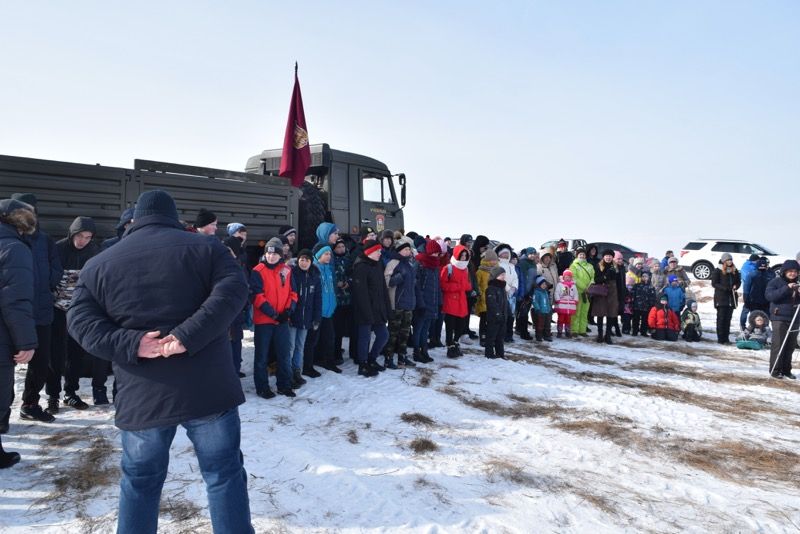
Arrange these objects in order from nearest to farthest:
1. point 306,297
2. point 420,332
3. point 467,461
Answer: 1. point 467,461
2. point 306,297
3. point 420,332

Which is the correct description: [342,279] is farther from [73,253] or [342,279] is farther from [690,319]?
[690,319]

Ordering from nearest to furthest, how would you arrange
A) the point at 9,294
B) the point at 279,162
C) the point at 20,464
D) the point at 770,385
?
1. the point at 9,294
2. the point at 20,464
3. the point at 770,385
4. the point at 279,162

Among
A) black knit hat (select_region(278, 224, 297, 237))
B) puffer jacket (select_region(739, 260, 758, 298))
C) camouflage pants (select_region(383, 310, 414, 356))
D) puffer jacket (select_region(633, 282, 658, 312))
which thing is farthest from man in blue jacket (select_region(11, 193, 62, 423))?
puffer jacket (select_region(739, 260, 758, 298))

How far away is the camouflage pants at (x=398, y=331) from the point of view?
723 centimetres

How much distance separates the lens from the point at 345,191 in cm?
969

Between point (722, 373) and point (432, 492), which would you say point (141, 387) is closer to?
point (432, 492)

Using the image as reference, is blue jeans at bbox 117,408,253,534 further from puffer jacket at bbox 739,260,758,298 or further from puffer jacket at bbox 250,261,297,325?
puffer jacket at bbox 739,260,758,298

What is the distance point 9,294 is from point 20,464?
139 centimetres

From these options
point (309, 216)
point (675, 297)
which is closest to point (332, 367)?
point (309, 216)

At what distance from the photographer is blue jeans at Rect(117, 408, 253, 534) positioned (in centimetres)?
230

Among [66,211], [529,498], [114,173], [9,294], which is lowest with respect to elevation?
[529,498]

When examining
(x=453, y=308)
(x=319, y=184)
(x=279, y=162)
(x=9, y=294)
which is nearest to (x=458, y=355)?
(x=453, y=308)

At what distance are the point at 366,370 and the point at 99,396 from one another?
10.2 feet

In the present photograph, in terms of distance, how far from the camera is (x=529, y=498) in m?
3.47
